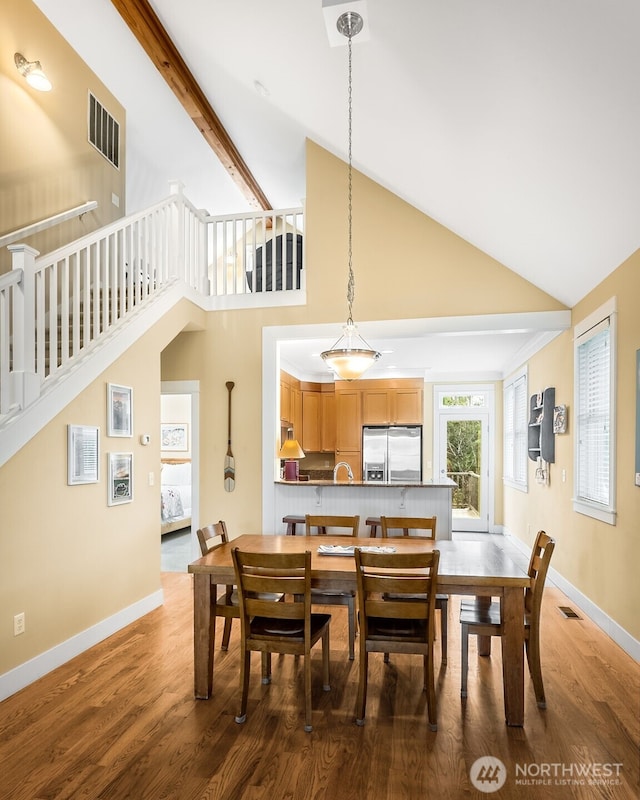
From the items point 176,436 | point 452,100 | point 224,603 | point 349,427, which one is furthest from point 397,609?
point 176,436

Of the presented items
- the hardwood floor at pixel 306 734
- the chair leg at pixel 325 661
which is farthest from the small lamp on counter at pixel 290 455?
the chair leg at pixel 325 661

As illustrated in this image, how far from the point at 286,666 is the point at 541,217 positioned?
3627 millimetres

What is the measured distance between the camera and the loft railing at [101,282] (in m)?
3.12

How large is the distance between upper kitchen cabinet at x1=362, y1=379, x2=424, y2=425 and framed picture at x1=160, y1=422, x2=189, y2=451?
131 inches

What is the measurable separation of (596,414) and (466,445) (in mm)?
4654

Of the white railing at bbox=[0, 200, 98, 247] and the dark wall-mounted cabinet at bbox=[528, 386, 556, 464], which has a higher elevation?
the white railing at bbox=[0, 200, 98, 247]

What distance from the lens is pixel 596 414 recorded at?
4.34 metres

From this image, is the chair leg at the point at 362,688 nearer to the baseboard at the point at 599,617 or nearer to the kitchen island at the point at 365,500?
the baseboard at the point at 599,617

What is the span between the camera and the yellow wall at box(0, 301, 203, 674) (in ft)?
10.1

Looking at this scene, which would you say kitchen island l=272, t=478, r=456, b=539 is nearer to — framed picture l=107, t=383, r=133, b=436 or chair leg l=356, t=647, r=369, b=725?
framed picture l=107, t=383, r=133, b=436

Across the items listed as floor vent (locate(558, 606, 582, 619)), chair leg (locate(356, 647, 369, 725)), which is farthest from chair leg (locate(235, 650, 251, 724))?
floor vent (locate(558, 606, 582, 619))

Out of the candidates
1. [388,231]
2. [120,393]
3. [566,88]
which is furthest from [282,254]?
[566,88]

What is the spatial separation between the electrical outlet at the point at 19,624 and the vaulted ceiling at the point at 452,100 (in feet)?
13.3

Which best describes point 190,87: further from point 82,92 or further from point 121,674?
point 121,674
